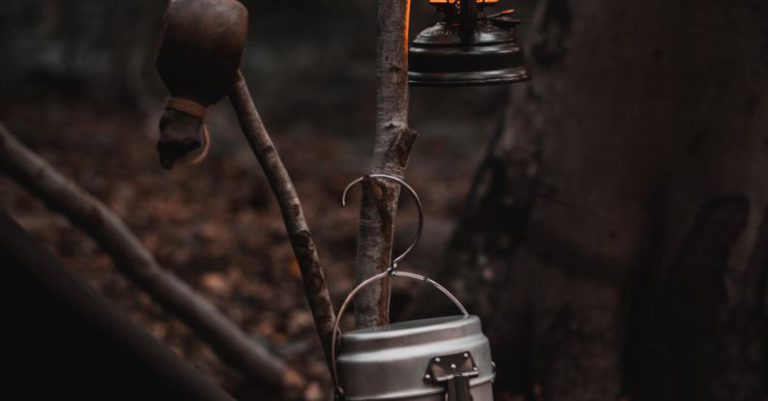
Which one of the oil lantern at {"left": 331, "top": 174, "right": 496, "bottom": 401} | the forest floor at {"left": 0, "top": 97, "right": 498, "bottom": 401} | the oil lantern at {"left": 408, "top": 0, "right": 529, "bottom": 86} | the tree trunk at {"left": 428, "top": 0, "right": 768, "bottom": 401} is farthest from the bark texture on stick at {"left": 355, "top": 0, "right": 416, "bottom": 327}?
the forest floor at {"left": 0, "top": 97, "right": 498, "bottom": 401}

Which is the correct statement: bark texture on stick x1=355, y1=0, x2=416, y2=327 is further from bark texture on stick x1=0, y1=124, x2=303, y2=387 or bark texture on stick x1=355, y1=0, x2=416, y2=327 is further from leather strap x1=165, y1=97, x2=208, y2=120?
bark texture on stick x1=0, y1=124, x2=303, y2=387

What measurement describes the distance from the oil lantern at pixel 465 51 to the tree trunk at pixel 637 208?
1.42 m

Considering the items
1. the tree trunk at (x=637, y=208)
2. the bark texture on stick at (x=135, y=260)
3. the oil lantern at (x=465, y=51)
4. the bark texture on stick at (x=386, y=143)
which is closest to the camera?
the oil lantern at (x=465, y=51)

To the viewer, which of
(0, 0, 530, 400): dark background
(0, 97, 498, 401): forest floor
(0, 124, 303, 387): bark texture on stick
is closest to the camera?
(0, 124, 303, 387): bark texture on stick

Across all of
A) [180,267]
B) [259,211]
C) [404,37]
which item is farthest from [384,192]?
[259,211]

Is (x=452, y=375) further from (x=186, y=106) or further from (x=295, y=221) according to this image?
(x=186, y=106)

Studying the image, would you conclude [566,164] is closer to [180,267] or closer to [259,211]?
[180,267]

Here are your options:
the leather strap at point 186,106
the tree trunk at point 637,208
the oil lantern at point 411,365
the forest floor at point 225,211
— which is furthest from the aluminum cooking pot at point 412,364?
the forest floor at point 225,211

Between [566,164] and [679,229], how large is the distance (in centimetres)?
54

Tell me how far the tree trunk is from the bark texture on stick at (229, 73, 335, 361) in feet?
5.31

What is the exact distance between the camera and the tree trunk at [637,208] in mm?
3699

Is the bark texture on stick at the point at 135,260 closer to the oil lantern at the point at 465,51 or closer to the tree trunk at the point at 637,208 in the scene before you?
the tree trunk at the point at 637,208

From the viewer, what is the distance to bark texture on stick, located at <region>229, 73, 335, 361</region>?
2.53 meters

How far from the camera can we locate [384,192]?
8.58 feet
